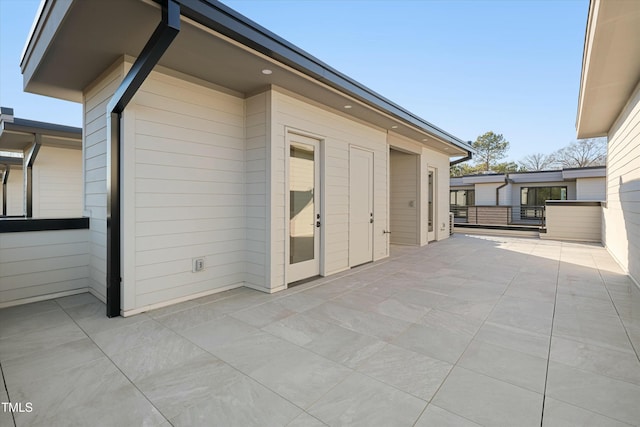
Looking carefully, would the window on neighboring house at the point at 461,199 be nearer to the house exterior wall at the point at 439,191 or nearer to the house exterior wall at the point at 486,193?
the house exterior wall at the point at 486,193

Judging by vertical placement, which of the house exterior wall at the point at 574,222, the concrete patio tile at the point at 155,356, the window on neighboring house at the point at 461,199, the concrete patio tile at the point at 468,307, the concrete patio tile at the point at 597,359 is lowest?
the concrete patio tile at the point at 155,356

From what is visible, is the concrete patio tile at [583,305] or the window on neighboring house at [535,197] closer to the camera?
the concrete patio tile at [583,305]

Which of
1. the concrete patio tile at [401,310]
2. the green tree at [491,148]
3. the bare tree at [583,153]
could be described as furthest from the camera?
the green tree at [491,148]

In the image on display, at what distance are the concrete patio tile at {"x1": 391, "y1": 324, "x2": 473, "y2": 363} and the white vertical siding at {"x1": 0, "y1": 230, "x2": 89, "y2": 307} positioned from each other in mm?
3815

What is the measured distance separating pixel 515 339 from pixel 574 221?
26.5 ft

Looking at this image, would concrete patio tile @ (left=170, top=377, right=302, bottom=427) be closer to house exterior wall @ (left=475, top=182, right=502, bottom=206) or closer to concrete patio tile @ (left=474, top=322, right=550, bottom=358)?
concrete patio tile @ (left=474, top=322, right=550, bottom=358)

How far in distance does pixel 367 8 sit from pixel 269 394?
7734 mm

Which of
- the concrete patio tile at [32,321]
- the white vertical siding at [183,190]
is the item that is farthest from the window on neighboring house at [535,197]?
the concrete patio tile at [32,321]

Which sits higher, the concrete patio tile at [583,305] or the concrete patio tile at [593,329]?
the concrete patio tile at [583,305]

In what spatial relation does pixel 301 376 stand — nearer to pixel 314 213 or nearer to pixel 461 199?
pixel 314 213

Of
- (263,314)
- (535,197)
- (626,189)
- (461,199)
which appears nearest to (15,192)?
(263,314)

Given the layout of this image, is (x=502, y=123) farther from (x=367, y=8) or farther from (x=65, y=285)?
(x=65, y=285)

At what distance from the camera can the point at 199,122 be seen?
3619mm

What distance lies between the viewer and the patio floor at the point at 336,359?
161cm
